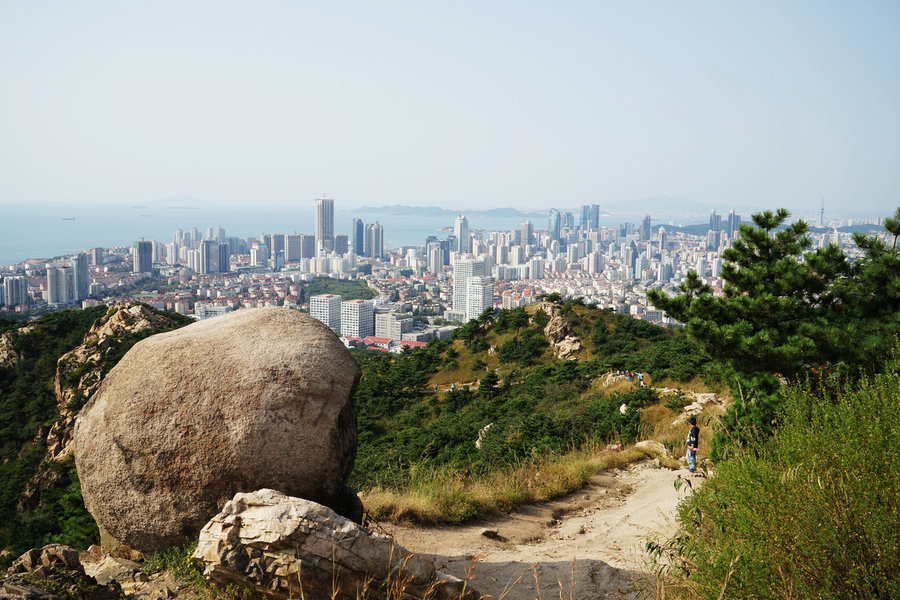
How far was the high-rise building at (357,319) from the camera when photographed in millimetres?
75312

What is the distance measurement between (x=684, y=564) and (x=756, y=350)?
3087 mm

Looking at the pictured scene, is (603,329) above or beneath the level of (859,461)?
beneath

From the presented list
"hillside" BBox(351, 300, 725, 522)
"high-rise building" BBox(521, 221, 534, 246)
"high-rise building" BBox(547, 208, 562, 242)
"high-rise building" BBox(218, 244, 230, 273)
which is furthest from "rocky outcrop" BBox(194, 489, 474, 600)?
"high-rise building" BBox(547, 208, 562, 242)

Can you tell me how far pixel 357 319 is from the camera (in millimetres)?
75438

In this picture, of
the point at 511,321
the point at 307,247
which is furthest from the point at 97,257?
the point at 511,321

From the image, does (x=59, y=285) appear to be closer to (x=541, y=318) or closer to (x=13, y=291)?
(x=13, y=291)

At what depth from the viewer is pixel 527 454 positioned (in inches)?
302

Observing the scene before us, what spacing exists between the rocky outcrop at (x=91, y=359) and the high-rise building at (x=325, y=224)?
444 ft

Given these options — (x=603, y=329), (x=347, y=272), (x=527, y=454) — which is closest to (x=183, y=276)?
(x=347, y=272)

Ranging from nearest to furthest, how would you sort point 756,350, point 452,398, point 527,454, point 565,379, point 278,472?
point 278,472 < point 756,350 < point 527,454 < point 565,379 < point 452,398

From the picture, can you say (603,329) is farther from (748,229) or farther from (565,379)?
(748,229)

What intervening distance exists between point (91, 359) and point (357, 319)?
57.2 m

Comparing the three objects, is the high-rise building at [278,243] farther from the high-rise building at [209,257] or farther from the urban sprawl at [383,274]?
the high-rise building at [209,257]

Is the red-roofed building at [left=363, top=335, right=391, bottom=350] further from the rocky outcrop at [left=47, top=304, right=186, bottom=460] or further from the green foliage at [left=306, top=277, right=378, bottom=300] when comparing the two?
the rocky outcrop at [left=47, top=304, right=186, bottom=460]
